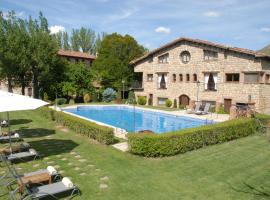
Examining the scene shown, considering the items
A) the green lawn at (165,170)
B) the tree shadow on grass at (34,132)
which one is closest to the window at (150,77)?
the tree shadow on grass at (34,132)

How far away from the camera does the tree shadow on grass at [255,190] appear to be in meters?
7.87

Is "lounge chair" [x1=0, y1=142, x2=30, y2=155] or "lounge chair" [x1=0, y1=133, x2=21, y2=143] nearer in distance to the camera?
"lounge chair" [x1=0, y1=142, x2=30, y2=155]

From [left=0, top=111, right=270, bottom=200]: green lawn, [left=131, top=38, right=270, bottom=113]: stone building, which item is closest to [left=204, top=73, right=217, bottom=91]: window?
[left=131, top=38, right=270, bottom=113]: stone building

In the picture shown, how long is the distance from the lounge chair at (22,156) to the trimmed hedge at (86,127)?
3743 mm

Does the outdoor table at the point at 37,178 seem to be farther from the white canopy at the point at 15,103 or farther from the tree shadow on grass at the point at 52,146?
the tree shadow on grass at the point at 52,146

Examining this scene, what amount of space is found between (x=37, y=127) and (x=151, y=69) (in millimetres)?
21878

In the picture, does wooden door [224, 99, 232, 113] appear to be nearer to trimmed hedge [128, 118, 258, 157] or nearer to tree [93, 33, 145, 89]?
trimmed hedge [128, 118, 258, 157]

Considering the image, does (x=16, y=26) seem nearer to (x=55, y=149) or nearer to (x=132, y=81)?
(x=132, y=81)

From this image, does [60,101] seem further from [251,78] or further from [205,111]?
[251,78]

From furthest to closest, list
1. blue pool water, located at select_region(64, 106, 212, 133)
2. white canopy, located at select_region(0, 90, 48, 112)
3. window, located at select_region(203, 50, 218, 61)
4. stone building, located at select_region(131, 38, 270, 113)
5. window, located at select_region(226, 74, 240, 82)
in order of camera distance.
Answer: window, located at select_region(203, 50, 218, 61) < window, located at select_region(226, 74, 240, 82) < stone building, located at select_region(131, 38, 270, 113) < blue pool water, located at select_region(64, 106, 212, 133) < white canopy, located at select_region(0, 90, 48, 112)

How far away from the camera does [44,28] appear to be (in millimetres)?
37625

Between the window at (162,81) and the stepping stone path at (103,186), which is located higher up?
the window at (162,81)

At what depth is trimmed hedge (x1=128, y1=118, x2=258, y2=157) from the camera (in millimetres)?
11578

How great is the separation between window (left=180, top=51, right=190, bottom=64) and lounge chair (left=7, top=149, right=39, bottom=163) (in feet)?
82.9
